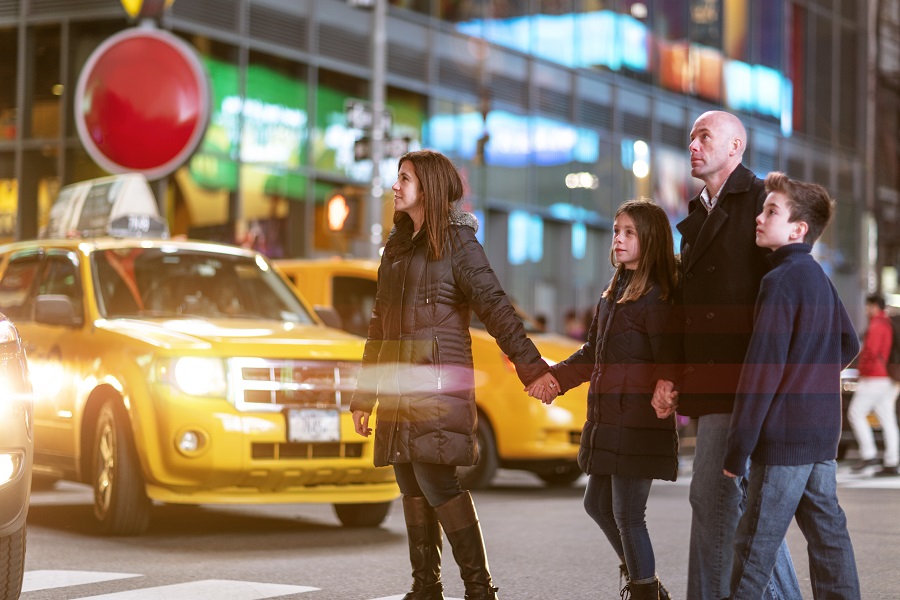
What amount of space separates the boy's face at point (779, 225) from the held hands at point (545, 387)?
123 centimetres

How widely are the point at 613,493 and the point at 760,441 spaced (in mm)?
978

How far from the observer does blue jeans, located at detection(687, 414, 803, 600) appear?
557cm

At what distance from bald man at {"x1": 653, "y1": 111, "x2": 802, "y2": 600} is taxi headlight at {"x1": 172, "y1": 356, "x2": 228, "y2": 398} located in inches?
150

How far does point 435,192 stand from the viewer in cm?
627

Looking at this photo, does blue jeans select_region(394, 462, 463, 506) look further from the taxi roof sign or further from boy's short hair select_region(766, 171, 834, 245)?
the taxi roof sign

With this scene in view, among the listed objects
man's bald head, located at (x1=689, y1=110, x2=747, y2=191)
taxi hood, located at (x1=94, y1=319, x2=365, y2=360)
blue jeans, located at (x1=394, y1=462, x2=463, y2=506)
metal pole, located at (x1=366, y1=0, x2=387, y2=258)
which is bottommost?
blue jeans, located at (x1=394, y1=462, x2=463, y2=506)

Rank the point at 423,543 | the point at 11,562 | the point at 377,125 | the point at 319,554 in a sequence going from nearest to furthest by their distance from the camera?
the point at 11,562
the point at 423,543
the point at 319,554
the point at 377,125

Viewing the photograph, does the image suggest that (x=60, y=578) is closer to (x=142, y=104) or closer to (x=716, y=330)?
(x=716, y=330)

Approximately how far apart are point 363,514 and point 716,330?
15.9ft

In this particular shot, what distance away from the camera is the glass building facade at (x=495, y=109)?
75.2ft

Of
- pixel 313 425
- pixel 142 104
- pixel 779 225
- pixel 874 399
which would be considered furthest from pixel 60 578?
pixel 874 399

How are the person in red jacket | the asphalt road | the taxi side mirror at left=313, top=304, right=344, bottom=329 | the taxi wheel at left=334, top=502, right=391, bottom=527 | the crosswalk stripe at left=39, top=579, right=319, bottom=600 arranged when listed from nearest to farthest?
the crosswalk stripe at left=39, top=579, right=319, bottom=600 < the asphalt road < the taxi wheel at left=334, top=502, right=391, bottom=527 < the taxi side mirror at left=313, top=304, right=344, bottom=329 < the person in red jacket

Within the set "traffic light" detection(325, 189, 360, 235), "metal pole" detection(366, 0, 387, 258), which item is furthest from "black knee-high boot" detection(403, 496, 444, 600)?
"metal pole" detection(366, 0, 387, 258)

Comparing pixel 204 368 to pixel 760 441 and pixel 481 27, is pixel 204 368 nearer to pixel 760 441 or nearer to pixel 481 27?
pixel 760 441
